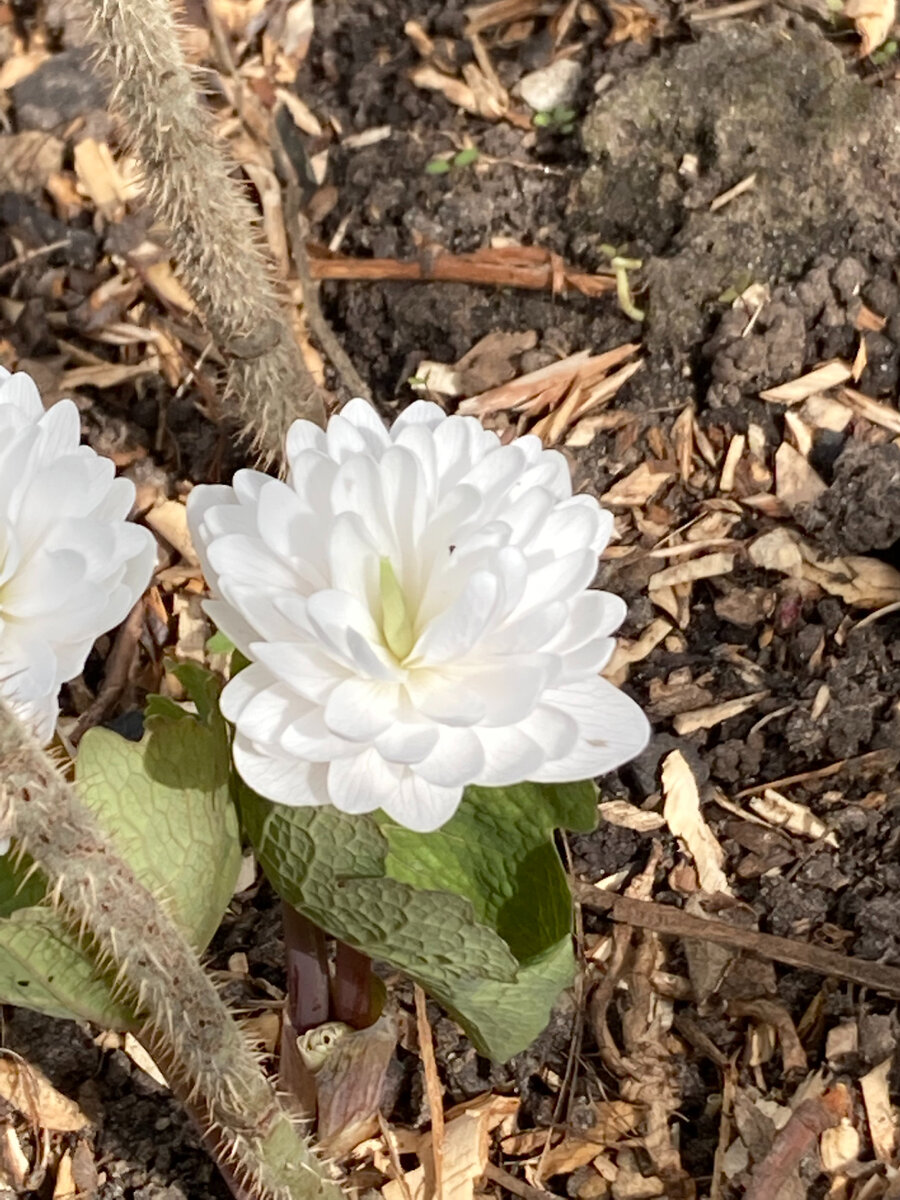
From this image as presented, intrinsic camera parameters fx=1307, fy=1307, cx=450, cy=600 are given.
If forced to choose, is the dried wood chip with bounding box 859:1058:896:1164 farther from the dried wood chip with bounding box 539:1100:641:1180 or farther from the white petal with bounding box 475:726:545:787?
the white petal with bounding box 475:726:545:787

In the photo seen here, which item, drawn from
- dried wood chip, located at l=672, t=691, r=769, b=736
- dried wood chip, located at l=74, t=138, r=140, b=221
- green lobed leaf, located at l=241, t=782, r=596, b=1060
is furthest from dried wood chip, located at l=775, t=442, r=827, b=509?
dried wood chip, located at l=74, t=138, r=140, b=221

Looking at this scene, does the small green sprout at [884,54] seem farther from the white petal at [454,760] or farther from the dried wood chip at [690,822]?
the white petal at [454,760]

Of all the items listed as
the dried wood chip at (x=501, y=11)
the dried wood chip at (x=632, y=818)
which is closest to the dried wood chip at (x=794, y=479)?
the dried wood chip at (x=632, y=818)

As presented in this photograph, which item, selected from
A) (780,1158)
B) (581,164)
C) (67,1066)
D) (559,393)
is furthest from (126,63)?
(780,1158)

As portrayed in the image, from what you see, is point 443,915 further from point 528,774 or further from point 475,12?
point 475,12

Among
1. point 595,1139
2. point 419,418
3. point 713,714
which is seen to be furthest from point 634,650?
point 419,418

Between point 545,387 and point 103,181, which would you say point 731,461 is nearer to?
point 545,387

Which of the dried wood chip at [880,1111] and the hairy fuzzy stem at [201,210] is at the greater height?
the hairy fuzzy stem at [201,210]
